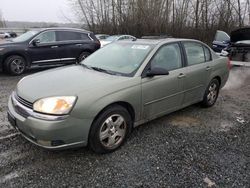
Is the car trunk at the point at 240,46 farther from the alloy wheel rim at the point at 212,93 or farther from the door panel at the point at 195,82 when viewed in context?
the door panel at the point at 195,82

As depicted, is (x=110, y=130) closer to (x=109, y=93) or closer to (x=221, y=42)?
(x=109, y=93)

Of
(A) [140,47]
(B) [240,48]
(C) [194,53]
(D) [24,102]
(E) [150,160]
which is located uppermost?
(A) [140,47]

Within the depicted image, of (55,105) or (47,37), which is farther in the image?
(47,37)

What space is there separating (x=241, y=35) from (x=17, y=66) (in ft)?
25.1

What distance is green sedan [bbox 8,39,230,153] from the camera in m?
3.02

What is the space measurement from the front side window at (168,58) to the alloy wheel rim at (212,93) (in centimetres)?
131

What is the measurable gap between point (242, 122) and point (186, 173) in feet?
7.49

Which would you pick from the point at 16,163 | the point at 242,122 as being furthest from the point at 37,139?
the point at 242,122

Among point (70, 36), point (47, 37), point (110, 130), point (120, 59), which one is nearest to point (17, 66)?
point (47, 37)

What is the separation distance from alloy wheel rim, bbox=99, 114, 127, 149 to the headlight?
558mm

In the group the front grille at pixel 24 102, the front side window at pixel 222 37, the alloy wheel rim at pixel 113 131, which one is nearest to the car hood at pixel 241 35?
the front side window at pixel 222 37

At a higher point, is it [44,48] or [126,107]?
[44,48]

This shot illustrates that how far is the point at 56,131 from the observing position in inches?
115

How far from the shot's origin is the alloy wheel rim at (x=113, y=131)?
3.39 meters
